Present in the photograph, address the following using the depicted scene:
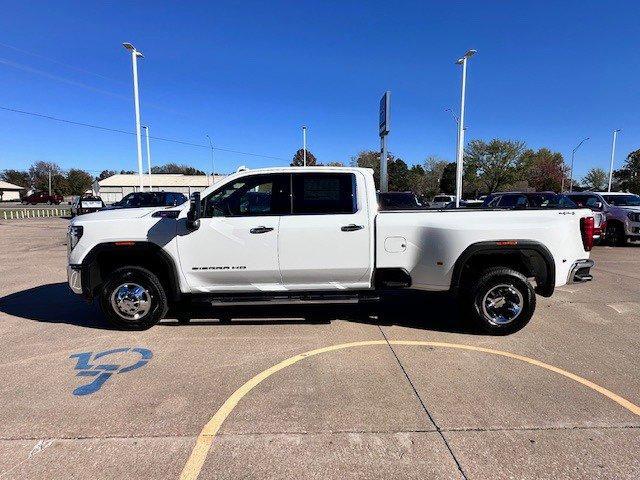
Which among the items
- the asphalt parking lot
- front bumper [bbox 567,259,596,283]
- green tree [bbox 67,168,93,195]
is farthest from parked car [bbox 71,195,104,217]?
green tree [bbox 67,168,93,195]

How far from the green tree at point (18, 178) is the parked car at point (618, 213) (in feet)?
439

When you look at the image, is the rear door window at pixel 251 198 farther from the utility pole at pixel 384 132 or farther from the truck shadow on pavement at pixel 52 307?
the utility pole at pixel 384 132

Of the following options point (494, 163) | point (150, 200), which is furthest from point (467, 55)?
point (494, 163)

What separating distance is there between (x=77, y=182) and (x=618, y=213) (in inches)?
4342

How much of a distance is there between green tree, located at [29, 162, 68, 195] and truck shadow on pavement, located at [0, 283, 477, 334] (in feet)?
353

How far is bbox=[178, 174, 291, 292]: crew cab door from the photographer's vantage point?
4945 mm

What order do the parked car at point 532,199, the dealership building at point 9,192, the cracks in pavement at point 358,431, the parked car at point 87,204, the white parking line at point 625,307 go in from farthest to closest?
1. the dealership building at point 9,192
2. the parked car at point 87,204
3. the parked car at point 532,199
4. the white parking line at point 625,307
5. the cracks in pavement at point 358,431

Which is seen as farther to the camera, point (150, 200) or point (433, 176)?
point (433, 176)

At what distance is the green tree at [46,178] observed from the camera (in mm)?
98125

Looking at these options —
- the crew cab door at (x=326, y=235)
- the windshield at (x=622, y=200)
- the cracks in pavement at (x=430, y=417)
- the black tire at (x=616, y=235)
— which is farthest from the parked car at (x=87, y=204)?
the windshield at (x=622, y=200)

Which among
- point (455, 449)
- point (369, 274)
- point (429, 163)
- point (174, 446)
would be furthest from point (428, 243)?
point (429, 163)

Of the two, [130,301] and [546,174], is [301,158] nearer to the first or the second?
[546,174]

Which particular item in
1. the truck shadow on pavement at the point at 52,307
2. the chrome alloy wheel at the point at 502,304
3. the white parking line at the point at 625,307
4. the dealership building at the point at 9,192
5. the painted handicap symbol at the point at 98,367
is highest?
the dealership building at the point at 9,192

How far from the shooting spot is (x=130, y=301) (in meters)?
5.15
